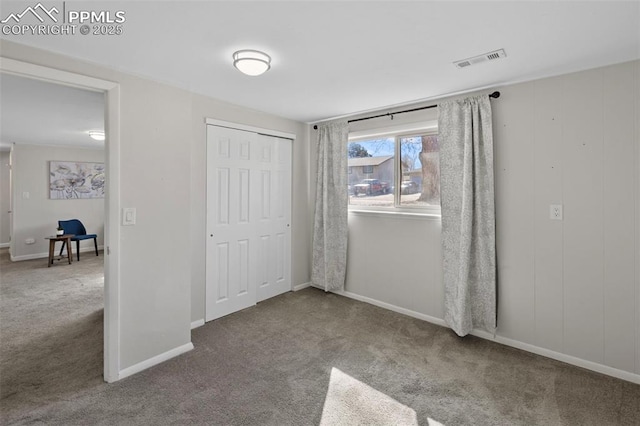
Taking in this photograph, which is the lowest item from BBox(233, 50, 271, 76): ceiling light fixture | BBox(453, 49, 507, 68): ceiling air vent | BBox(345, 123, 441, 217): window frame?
BBox(345, 123, 441, 217): window frame

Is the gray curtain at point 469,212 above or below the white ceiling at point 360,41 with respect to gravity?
below

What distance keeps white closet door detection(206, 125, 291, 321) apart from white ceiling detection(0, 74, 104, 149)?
1358 millimetres

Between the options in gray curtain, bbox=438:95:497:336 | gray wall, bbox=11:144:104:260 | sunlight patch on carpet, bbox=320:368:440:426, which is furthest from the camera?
gray wall, bbox=11:144:104:260

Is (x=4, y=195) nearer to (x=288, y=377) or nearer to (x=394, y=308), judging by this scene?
(x=288, y=377)

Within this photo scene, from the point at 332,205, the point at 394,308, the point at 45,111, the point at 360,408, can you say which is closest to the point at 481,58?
the point at 332,205

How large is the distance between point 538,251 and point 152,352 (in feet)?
10.8

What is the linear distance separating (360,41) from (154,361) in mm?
2836

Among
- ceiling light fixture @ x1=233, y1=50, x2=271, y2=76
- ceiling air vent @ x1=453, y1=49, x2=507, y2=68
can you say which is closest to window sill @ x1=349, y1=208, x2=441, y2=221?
ceiling air vent @ x1=453, y1=49, x2=507, y2=68

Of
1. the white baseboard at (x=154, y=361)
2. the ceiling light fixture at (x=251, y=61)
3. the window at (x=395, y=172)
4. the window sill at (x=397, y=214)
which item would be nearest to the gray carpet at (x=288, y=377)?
the white baseboard at (x=154, y=361)

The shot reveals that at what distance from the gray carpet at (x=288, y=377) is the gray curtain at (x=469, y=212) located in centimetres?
32

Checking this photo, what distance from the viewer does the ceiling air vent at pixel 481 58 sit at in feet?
7.12

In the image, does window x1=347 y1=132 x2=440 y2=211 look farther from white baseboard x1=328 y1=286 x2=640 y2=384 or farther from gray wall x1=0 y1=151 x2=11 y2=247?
gray wall x1=0 y1=151 x2=11 y2=247

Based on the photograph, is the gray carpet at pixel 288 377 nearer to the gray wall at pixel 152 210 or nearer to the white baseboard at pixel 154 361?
the white baseboard at pixel 154 361

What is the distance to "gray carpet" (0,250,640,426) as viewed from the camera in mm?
1966
